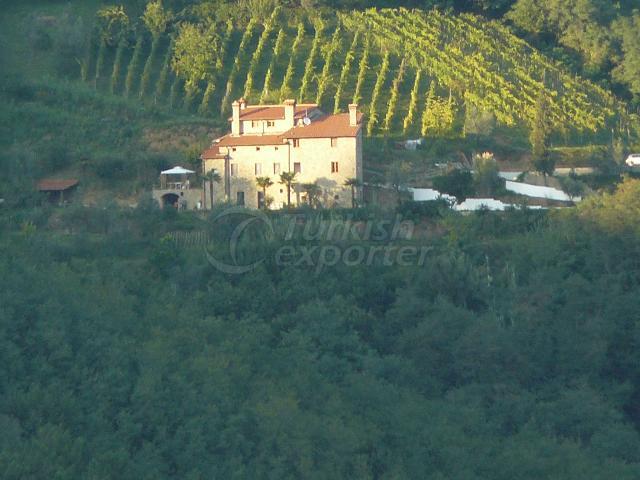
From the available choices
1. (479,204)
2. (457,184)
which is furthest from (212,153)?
(479,204)

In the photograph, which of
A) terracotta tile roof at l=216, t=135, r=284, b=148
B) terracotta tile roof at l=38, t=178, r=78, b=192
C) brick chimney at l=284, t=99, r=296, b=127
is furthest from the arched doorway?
brick chimney at l=284, t=99, r=296, b=127

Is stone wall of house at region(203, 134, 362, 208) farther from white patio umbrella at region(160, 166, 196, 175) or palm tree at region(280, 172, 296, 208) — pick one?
white patio umbrella at region(160, 166, 196, 175)

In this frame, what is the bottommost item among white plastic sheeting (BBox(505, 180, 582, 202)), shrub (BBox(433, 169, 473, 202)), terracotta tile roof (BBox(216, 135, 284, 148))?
white plastic sheeting (BBox(505, 180, 582, 202))

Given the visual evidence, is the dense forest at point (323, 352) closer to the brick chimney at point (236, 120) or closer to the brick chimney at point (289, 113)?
the brick chimney at point (236, 120)

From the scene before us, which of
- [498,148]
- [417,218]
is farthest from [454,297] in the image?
[498,148]

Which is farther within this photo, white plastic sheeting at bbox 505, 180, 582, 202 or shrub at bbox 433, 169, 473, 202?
white plastic sheeting at bbox 505, 180, 582, 202

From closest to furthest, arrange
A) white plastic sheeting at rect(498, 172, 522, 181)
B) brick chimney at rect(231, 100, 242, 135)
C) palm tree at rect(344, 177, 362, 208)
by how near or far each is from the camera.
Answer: palm tree at rect(344, 177, 362, 208) < brick chimney at rect(231, 100, 242, 135) < white plastic sheeting at rect(498, 172, 522, 181)

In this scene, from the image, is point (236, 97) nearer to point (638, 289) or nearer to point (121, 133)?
point (121, 133)
